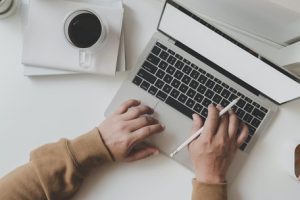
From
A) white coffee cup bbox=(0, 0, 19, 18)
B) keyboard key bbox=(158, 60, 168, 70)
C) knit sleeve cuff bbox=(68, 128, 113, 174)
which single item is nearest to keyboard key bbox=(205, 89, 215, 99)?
keyboard key bbox=(158, 60, 168, 70)

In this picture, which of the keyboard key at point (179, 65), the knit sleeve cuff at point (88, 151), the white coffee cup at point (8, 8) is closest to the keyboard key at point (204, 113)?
the keyboard key at point (179, 65)

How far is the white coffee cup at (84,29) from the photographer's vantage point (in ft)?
2.29

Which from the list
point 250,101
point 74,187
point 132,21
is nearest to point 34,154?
point 74,187

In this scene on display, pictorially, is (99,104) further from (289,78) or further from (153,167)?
(289,78)

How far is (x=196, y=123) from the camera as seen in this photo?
0.74 metres

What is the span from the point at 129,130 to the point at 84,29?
217 millimetres

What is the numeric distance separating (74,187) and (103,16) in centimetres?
34

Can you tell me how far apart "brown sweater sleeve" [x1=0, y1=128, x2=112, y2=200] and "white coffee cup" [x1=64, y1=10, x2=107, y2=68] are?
178mm

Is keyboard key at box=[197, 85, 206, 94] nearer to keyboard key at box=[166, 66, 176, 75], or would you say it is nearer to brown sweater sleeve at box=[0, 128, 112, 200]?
keyboard key at box=[166, 66, 176, 75]

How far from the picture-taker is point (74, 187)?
70 centimetres

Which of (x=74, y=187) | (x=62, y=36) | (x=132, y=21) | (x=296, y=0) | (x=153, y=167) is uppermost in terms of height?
A: (x=296, y=0)

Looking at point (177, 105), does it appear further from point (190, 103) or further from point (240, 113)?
point (240, 113)

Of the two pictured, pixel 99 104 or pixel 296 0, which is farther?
pixel 99 104

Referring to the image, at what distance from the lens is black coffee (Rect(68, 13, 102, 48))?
Answer: 70 cm
